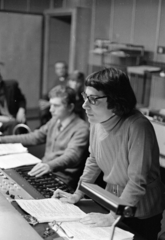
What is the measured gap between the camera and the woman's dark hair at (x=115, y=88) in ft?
4.50

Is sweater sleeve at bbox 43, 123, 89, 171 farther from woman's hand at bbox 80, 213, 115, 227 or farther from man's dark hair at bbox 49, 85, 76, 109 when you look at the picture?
woman's hand at bbox 80, 213, 115, 227

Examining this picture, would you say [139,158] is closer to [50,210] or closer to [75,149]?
[50,210]

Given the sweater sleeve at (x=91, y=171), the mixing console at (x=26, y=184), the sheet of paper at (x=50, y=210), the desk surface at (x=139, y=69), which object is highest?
the desk surface at (x=139, y=69)

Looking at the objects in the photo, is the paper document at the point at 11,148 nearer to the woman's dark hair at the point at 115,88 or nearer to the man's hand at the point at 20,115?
the man's hand at the point at 20,115

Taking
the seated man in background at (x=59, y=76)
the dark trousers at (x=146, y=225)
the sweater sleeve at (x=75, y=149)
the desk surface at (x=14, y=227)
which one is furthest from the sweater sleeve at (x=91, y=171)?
the seated man in background at (x=59, y=76)

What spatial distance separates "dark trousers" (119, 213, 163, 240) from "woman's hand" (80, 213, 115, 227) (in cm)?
9

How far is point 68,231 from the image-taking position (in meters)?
1.29

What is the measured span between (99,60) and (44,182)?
7.90 feet

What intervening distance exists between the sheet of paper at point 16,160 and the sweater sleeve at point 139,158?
0.97 meters

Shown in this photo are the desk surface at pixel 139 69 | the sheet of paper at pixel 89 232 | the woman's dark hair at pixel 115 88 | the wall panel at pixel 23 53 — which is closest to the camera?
the sheet of paper at pixel 89 232

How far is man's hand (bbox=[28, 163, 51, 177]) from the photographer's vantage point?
6.36 ft

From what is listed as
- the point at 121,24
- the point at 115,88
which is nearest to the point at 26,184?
the point at 115,88

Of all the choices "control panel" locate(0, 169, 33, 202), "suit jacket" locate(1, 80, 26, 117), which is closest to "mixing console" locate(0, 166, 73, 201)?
"control panel" locate(0, 169, 33, 202)

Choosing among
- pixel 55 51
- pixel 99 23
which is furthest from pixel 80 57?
pixel 99 23
